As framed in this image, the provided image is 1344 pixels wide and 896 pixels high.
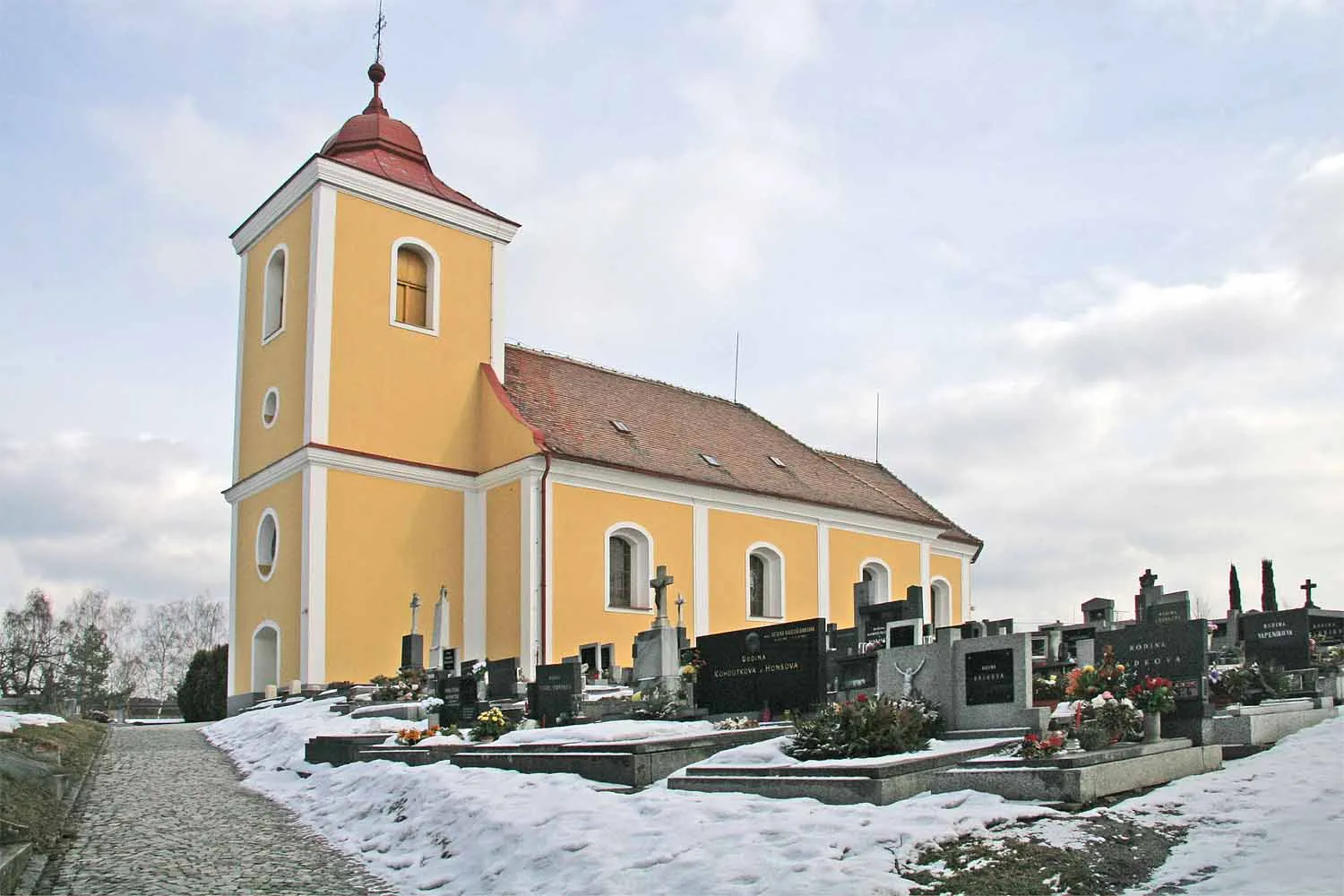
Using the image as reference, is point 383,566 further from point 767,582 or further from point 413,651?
point 767,582

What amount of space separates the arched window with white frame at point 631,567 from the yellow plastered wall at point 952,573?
427 inches

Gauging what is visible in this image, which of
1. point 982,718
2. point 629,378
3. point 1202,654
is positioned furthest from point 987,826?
point 629,378

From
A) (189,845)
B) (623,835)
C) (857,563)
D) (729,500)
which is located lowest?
(189,845)

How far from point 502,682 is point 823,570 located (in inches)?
579

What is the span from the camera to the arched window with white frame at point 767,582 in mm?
28750

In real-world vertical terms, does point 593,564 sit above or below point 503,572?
above

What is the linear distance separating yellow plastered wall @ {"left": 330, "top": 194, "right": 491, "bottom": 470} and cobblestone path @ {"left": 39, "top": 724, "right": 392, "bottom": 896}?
427 inches

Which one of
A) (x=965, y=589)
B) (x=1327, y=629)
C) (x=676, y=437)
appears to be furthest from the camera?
(x=965, y=589)

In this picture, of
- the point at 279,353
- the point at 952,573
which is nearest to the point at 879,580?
the point at 952,573

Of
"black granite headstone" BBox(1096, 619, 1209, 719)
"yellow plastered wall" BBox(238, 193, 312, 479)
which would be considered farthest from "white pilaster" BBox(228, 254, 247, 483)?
"black granite headstone" BBox(1096, 619, 1209, 719)

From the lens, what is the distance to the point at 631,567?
26156mm

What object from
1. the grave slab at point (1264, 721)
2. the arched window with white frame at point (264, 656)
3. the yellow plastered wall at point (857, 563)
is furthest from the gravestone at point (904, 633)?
the yellow plastered wall at point (857, 563)

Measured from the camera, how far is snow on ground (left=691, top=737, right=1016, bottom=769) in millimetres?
9457

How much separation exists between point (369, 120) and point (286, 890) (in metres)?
22.0
